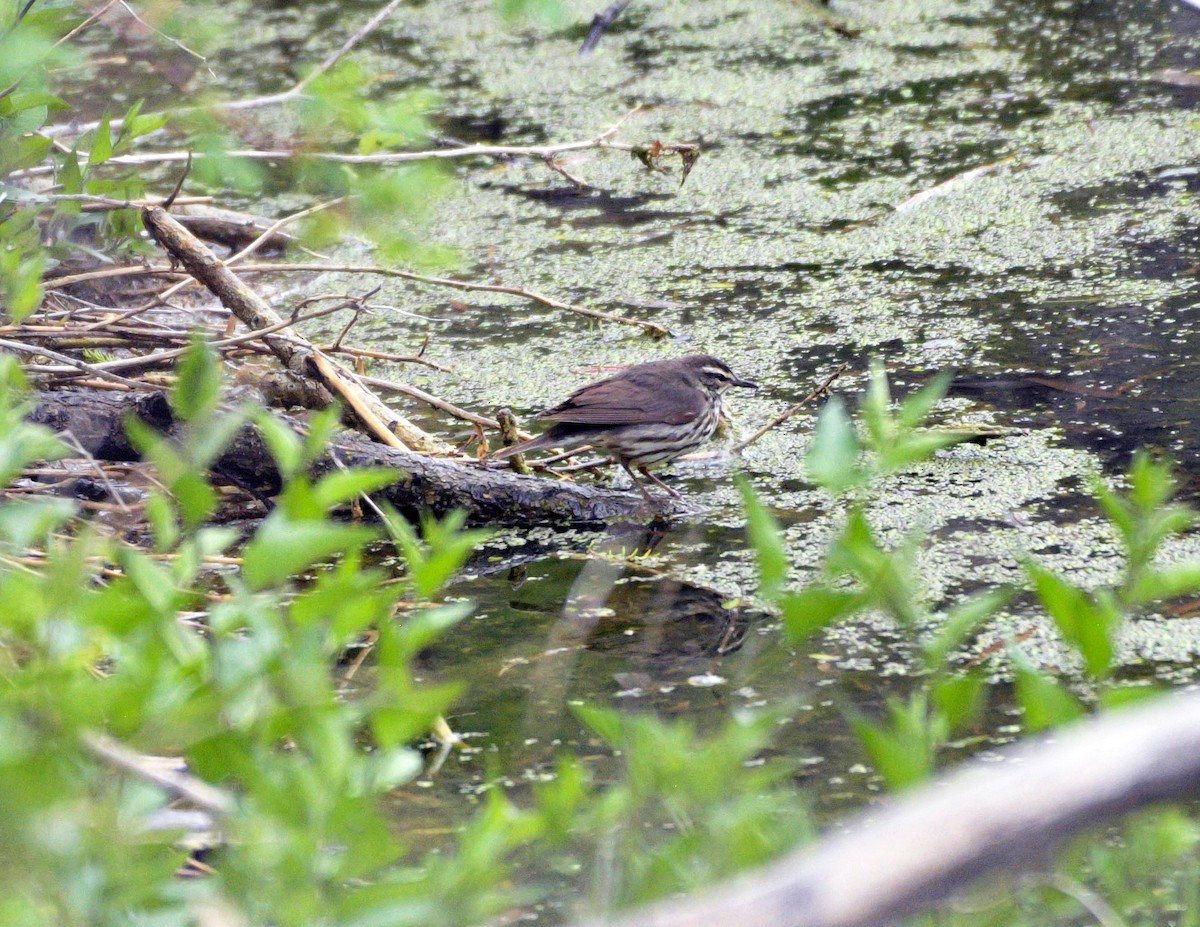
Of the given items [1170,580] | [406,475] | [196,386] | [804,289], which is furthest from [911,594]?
[804,289]

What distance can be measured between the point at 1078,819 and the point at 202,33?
6.04ft

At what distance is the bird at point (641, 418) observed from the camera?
12.2 ft

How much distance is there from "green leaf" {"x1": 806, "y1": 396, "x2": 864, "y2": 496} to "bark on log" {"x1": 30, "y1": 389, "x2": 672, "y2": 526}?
213cm

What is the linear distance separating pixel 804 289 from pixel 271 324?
2.00m

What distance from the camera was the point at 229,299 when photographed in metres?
3.99

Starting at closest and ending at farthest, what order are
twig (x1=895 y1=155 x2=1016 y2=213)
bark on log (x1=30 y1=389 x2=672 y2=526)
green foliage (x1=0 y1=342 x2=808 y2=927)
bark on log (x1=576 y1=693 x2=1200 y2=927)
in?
bark on log (x1=576 y1=693 x2=1200 y2=927), green foliage (x1=0 y1=342 x2=808 y2=927), bark on log (x1=30 y1=389 x2=672 y2=526), twig (x1=895 y1=155 x2=1016 y2=213)

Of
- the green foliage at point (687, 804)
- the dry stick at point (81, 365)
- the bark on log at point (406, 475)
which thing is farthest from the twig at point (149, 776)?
the bark on log at point (406, 475)

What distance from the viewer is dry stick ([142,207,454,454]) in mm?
3879

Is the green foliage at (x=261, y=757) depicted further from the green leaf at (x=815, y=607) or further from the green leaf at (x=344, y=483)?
the green leaf at (x=815, y=607)

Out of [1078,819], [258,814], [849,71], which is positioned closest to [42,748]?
[258,814]

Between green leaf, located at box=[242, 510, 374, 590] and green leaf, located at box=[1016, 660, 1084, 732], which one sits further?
green leaf, located at box=[1016, 660, 1084, 732]

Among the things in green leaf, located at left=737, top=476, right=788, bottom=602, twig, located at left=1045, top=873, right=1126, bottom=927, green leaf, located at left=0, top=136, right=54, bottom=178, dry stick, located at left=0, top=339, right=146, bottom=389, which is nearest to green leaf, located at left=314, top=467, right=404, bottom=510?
green leaf, located at left=737, top=476, right=788, bottom=602

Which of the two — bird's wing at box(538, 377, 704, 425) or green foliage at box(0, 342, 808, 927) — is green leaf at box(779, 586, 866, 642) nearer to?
green foliage at box(0, 342, 808, 927)

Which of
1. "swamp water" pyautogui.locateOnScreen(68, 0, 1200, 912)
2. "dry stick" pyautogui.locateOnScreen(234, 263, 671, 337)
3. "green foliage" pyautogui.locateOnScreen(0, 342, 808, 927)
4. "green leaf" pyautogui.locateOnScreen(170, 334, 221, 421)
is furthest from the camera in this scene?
"dry stick" pyautogui.locateOnScreen(234, 263, 671, 337)
